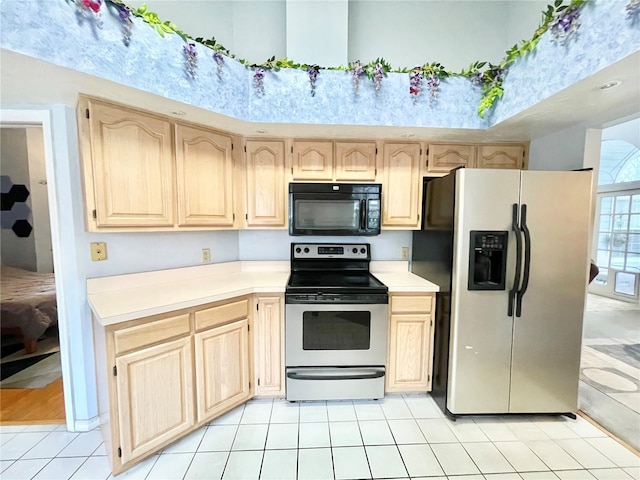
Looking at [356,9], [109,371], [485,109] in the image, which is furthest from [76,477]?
[356,9]

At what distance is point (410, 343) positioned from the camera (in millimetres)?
2227

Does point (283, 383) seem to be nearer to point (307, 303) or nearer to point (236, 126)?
point (307, 303)

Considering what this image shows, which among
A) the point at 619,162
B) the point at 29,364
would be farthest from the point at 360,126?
the point at 619,162

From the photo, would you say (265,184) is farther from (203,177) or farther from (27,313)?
(27,313)

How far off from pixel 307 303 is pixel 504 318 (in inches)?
55.3

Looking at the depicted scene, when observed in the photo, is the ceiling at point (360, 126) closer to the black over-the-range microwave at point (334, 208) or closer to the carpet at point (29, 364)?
the black over-the-range microwave at point (334, 208)

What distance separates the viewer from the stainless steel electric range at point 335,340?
2.10m

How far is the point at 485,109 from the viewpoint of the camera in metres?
2.14

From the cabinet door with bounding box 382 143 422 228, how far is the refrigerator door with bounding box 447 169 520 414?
2.02 ft

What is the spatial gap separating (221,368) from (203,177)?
1.41 metres

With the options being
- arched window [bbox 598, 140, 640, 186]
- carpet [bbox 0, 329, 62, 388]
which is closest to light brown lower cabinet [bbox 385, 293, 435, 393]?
carpet [bbox 0, 329, 62, 388]

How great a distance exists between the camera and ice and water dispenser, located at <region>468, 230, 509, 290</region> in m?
1.90

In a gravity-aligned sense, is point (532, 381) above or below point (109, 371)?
below

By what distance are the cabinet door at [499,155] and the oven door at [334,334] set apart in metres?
1.64
